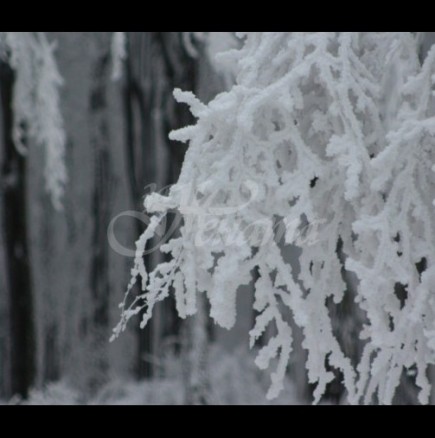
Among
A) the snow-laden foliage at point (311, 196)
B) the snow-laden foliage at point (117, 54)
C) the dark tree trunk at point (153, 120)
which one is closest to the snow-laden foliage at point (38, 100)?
the snow-laden foliage at point (117, 54)

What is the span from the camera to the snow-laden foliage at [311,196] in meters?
2.00

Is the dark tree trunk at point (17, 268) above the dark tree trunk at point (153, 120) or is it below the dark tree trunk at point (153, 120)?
below

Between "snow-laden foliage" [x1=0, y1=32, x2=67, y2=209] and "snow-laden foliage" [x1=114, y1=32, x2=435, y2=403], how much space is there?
3.18 meters

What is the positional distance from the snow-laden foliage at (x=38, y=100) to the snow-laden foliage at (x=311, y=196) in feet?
10.4

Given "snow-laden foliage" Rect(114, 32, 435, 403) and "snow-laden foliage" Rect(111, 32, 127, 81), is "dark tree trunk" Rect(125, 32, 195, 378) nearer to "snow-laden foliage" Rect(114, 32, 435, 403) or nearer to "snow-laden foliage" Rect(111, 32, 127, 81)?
"snow-laden foliage" Rect(111, 32, 127, 81)

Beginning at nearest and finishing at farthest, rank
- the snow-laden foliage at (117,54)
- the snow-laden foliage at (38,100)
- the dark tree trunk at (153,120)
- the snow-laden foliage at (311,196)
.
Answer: the snow-laden foliage at (311,196)
the snow-laden foliage at (38,100)
the snow-laden foliage at (117,54)
the dark tree trunk at (153,120)

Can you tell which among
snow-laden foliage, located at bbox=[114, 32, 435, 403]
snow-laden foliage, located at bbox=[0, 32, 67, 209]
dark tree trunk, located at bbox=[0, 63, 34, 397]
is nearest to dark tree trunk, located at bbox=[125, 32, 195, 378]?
snow-laden foliage, located at bbox=[0, 32, 67, 209]

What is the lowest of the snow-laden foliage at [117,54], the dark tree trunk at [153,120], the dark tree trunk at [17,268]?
the dark tree trunk at [17,268]

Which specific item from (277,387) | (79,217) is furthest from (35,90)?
(277,387)

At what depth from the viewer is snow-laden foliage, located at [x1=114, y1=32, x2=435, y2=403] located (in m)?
2.00

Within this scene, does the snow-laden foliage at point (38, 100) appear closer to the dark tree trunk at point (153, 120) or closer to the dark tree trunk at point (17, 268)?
→ the dark tree trunk at point (17, 268)

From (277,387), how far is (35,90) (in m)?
3.93

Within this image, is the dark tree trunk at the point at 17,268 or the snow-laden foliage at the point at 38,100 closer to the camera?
the snow-laden foliage at the point at 38,100
